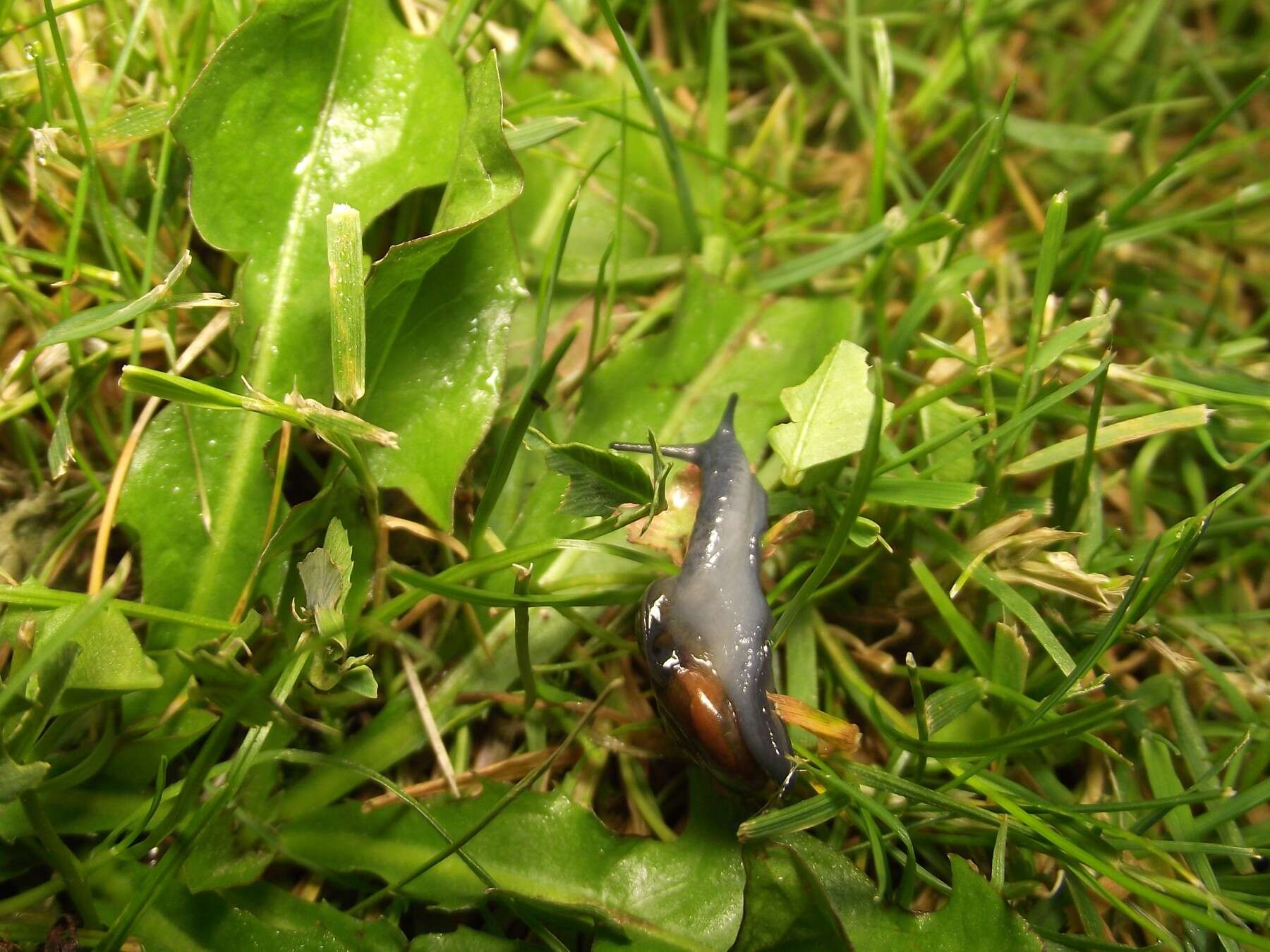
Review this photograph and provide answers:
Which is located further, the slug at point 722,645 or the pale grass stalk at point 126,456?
the pale grass stalk at point 126,456

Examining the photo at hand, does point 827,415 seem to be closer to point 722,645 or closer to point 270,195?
point 722,645

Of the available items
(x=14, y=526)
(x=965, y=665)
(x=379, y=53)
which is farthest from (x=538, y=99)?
(x=965, y=665)

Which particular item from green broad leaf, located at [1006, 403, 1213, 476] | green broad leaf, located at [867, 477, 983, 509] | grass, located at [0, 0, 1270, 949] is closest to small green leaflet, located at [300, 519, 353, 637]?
grass, located at [0, 0, 1270, 949]

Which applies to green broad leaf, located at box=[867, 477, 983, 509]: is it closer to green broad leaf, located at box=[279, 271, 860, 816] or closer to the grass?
the grass

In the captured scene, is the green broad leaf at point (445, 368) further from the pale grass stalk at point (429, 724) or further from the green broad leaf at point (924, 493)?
the green broad leaf at point (924, 493)

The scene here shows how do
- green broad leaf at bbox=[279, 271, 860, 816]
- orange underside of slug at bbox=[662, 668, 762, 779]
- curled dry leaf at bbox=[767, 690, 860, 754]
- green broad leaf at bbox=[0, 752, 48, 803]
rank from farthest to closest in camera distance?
green broad leaf at bbox=[279, 271, 860, 816], curled dry leaf at bbox=[767, 690, 860, 754], orange underside of slug at bbox=[662, 668, 762, 779], green broad leaf at bbox=[0, 752, 48, 803]

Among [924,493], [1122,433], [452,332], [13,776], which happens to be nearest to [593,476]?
[452,332]

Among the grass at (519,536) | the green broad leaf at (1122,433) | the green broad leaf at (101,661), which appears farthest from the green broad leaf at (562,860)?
the green broad leaf at (1122,433)
